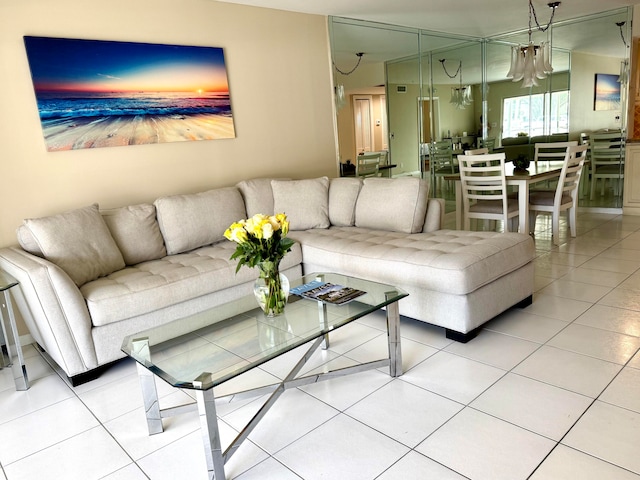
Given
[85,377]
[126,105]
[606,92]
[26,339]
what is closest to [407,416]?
[85,377]

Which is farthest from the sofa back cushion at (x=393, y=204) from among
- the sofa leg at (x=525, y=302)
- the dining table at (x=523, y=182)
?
the dining table at (x=523, y=182)

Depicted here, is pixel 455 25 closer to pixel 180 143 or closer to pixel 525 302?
pixel 180 143

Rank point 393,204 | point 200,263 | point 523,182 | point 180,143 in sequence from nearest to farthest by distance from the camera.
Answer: point 200,263 → point 393,204 → point 180,143 → point 523,182

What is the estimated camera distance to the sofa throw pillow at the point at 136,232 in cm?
295

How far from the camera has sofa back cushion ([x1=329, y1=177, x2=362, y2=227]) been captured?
12.0 feet

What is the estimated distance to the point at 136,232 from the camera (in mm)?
3002

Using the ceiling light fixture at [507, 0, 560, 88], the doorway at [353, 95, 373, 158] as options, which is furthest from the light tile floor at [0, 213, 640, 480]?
the doorway at [353, 95, 373, 158]

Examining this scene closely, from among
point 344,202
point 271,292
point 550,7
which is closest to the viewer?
point 271,292

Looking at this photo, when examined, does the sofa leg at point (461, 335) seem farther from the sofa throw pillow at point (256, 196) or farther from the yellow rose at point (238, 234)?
the sofa throw pillow at point (256, 196)

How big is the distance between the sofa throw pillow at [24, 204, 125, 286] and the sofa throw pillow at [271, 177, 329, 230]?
52.4 inches

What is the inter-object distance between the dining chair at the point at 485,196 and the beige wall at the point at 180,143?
1312 millimetres

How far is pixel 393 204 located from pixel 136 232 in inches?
70.5

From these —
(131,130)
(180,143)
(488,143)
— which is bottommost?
(488,143)

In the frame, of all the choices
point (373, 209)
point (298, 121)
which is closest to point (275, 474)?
point (373, 209)
